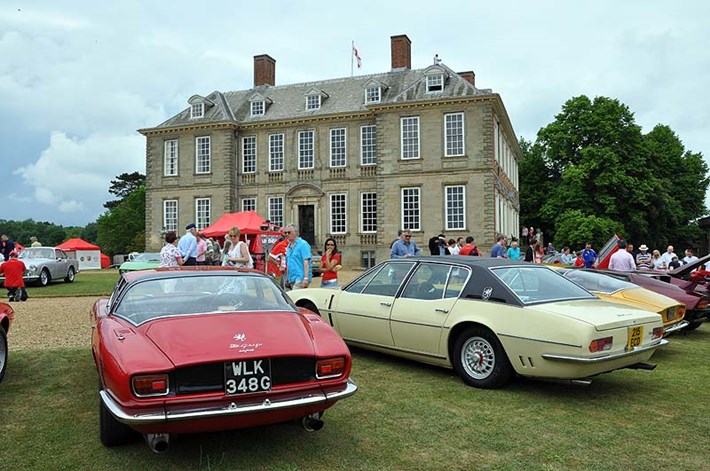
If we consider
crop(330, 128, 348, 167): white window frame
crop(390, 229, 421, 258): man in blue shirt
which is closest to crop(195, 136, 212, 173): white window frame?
crop(330, 128, 348, 167): white window frame

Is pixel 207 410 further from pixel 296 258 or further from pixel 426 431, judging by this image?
pixel 296 258

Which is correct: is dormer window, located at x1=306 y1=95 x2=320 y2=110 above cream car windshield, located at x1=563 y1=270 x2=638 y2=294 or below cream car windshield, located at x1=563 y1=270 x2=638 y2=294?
above

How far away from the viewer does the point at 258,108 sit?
41.0 m

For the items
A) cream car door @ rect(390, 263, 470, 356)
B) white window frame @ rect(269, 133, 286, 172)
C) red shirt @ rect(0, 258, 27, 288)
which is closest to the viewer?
cream car door @ rect(390, 263, 470, 356)

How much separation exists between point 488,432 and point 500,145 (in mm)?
35136

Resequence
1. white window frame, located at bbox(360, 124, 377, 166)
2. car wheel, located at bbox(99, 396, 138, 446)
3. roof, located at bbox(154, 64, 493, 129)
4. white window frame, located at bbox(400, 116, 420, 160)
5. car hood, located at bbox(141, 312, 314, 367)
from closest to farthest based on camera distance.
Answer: car hood, located at bbox(141, 312, 314, 367) < car wheel, located at bbox(99, 396, 138, 446) < white window frame, located at bbox(400, 116, 420, 160) < roof, located at bbox(154, 64, 493, 129) < white window frame, located at bbox(360, 124, 377, 166)

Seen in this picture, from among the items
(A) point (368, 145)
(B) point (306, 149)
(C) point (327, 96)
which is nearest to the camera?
(A) point (368, 145)

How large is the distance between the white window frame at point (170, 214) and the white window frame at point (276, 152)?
777 centimetres

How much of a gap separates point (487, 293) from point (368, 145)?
105ft

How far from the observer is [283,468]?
13.5 ft

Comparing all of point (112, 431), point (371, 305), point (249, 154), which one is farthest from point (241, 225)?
point (112, 431)

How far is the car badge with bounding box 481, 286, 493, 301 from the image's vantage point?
21.1ft

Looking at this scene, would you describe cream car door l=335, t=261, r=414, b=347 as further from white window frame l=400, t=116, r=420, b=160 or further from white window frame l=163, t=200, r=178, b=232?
white window frame l=163, t=200, r=178, b=232

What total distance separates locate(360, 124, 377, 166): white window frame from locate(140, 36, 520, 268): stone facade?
1.01 feet
